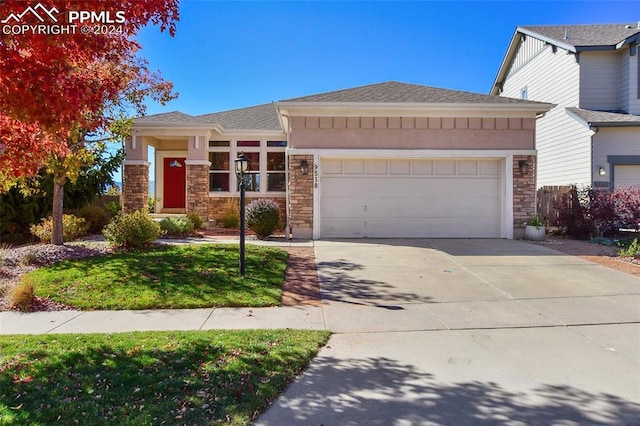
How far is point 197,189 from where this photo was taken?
13.7 meters

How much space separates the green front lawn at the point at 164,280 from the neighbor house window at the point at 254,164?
21.0ft

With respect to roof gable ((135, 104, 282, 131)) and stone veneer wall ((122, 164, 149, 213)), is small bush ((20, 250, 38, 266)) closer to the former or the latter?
stone veneer wall ((122, 164, 149, 213))

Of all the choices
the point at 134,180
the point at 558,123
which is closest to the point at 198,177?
the point at 134,180

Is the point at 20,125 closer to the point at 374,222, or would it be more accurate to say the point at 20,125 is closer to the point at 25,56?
the point at 25,56

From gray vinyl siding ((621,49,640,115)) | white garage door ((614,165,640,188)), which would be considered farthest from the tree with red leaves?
gray vinyl siding ((621,49,640,115))

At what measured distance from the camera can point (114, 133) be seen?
34.1 feet

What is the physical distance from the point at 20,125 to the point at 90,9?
164 cm

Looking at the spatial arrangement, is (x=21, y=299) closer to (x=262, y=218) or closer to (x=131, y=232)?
(x=131, y=232)

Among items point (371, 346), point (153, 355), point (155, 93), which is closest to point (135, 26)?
point (153, 355)

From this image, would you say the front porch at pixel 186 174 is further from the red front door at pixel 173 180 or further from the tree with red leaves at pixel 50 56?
the tree with red leaves at pixel 50 56

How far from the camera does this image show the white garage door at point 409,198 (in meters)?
12.1

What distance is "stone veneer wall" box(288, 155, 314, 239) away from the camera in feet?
38.7

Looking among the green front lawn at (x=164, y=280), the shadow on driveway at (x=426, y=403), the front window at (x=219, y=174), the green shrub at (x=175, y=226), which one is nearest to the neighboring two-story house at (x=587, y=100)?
the green front lawn at (x=164, y=280)

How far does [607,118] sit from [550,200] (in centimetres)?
329
